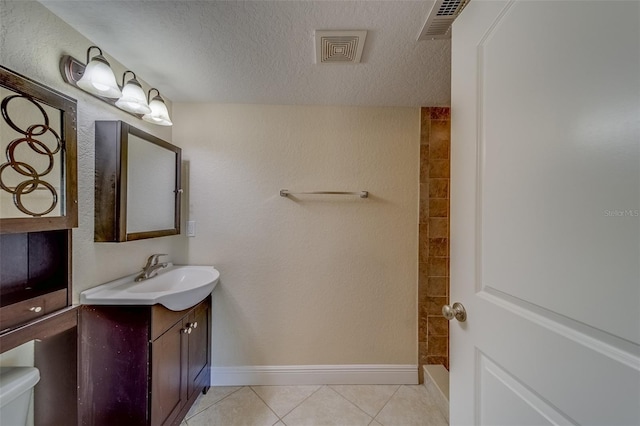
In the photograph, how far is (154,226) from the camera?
1.49 metres

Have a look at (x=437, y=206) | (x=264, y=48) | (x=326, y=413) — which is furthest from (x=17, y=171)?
(x=437, y=206)

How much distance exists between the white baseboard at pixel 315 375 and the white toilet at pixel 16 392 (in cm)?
104

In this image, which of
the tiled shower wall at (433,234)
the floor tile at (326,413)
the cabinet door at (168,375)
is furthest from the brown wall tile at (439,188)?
the cabinet door at (168,375)

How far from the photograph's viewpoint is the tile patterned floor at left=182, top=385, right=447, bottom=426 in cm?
148

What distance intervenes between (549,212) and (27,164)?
5.63ft

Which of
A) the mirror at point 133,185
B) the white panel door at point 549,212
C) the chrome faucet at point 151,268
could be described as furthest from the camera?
the chrome faucet at point 151,268

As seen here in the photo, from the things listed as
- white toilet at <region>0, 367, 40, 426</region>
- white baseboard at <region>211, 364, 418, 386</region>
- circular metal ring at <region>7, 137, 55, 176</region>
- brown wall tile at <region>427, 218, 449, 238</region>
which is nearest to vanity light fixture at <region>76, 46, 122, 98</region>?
circular metal ring at <region>7, 137, 55, 176</region>

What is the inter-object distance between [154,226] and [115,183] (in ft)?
1.25

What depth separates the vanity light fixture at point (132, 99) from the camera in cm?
Result: 125

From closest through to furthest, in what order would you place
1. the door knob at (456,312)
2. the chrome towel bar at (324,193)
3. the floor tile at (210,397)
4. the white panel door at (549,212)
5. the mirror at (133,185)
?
the white panel door at (549,212), the door knob at (456,312), the mirror at (133,185), the floor tile at (210,397), the chrome towel bar at (324,193)

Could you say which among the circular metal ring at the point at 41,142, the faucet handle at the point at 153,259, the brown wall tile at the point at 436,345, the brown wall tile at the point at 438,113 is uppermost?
the brown wall tile at the point at 438,113

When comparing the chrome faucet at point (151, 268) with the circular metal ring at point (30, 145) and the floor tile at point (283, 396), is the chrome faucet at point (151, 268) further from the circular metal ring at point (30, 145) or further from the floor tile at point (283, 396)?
the floor tile at point (283, 396)

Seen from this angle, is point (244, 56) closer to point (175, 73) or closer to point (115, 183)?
point (175, 73)

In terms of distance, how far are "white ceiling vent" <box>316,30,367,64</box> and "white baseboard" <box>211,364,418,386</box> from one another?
6.84 ft
